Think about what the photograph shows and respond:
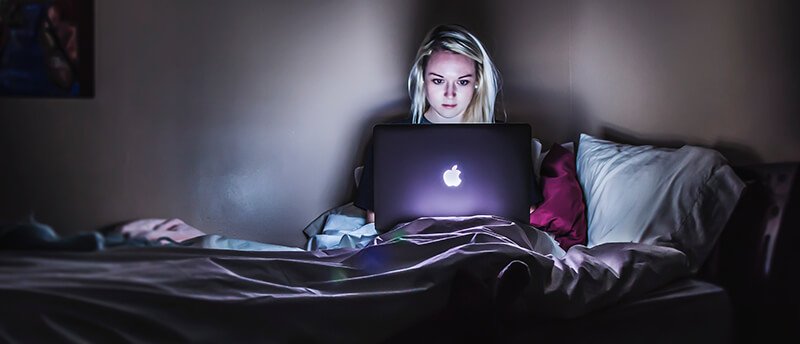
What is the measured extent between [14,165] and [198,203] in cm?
37

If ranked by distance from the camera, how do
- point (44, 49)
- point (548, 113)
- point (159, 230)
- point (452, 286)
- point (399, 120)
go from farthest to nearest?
point (548, 113) < point (399, 120) < point (159, 230) < point (44, 49) < point (452, 286)

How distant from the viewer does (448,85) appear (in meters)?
2.05

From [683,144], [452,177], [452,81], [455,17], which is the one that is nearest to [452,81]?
[452,81]

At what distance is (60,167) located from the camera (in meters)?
1.43

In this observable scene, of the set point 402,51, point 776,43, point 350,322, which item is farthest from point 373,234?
point 776,43

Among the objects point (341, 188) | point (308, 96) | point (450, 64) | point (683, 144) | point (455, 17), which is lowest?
point (341, 188)

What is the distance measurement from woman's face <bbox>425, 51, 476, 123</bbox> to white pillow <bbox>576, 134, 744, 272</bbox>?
0.40 meters

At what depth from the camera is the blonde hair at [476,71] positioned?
2.00 m

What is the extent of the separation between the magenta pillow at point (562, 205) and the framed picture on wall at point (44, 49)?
45.1 inches

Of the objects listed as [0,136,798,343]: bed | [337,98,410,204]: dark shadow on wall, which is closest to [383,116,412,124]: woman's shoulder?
[337,98,410,204]: dark shadow on wall

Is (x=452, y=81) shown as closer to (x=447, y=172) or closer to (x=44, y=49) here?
(x=447, y=172)

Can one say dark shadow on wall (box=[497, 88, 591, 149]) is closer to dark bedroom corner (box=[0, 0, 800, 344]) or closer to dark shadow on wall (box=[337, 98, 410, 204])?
dark bedroom corner (box=[0, 0, 800, 344])

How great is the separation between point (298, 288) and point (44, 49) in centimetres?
67

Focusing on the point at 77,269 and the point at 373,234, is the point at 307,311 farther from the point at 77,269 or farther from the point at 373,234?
the point at 373,234
